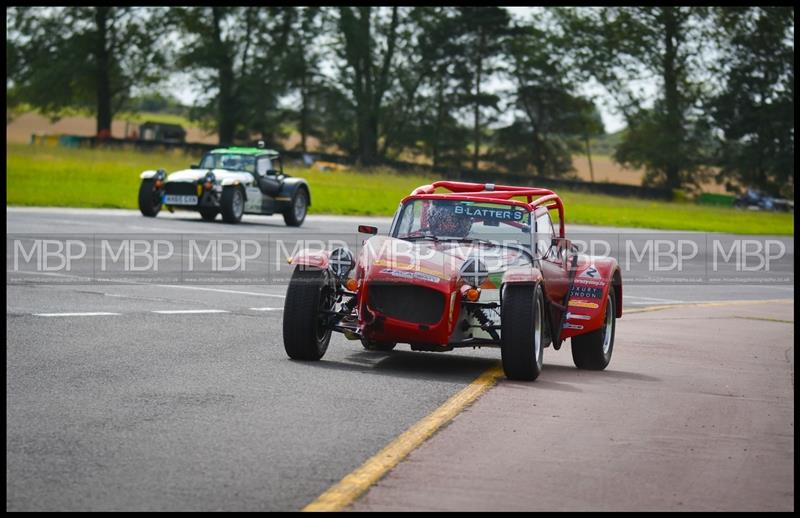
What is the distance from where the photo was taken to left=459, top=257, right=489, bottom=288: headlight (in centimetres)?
1047

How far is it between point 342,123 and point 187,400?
69993mm

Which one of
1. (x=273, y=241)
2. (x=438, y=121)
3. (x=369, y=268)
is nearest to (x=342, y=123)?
(x=438, y=121)

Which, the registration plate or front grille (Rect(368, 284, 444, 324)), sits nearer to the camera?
front grille (Rect(368, 284, 444, 324))

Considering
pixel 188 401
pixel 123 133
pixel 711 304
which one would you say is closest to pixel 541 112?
pixel 123 133

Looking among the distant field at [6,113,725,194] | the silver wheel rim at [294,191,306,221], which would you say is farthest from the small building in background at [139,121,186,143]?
the silver wheel rim at [294,191,306,221]

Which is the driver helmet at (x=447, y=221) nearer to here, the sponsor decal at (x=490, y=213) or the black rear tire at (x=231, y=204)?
the sponsor decal at (x=490, y=213)

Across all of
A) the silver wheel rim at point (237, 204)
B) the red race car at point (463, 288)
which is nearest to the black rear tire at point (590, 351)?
the red race car at point (463, 288)

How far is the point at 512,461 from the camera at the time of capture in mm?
7301

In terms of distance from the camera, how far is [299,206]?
3266 centimetres

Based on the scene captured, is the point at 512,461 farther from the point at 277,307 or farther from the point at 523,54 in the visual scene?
the point at 523,54

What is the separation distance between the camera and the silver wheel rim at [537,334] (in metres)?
10.3

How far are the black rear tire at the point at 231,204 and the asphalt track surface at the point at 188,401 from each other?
14929mm

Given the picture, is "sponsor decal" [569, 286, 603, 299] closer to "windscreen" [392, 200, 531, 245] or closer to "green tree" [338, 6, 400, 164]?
"windscreen" [392, 200, 531, 245]

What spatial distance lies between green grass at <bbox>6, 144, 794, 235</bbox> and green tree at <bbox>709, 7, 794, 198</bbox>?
11528 mm
